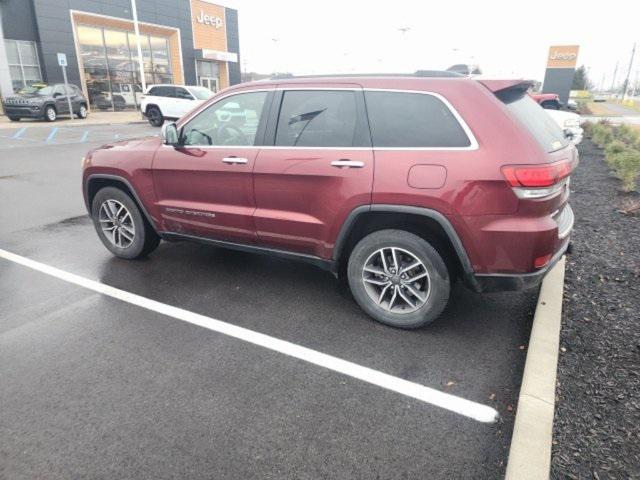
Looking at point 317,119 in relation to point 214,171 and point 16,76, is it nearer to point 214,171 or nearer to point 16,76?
point 214,171

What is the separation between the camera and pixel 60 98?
22.2 meters

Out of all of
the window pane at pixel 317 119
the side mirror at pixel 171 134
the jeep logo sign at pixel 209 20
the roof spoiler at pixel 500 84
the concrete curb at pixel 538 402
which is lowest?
the concrete curb at pixel 538 402

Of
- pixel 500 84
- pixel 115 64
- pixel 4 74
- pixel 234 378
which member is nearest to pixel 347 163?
pixel 500 84

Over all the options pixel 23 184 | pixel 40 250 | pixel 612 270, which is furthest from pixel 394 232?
pixel 23 184

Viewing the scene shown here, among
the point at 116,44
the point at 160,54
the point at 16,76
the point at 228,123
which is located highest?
the point at 116,44

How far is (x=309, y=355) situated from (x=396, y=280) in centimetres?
85

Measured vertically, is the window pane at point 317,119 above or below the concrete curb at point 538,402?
above

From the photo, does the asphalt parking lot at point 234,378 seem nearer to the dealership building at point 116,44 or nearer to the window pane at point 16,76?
the window pane at point 16,76

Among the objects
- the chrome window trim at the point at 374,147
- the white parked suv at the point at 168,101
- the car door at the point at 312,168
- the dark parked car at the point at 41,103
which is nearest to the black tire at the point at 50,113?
the dark parked car at the point at 41,103

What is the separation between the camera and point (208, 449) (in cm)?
233

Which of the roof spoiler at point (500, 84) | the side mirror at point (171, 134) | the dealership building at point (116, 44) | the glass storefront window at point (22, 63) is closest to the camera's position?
the roof spoiler at point (500, 84)

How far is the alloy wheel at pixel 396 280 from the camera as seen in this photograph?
340 cm

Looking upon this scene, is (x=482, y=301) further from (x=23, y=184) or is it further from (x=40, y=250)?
(x=23, y=184)

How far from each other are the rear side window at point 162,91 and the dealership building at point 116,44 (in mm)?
5937
